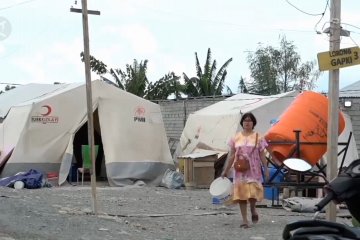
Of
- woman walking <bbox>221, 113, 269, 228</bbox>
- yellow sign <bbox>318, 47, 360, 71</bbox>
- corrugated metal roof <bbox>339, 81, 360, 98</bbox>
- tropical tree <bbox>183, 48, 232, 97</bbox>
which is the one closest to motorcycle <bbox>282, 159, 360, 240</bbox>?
yellow sign <bbox>318, 47, 360, 71</bbox>

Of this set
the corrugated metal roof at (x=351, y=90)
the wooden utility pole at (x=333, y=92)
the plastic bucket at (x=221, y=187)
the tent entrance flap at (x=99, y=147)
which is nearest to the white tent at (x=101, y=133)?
the tent entrance flap at (x=99, y=147)

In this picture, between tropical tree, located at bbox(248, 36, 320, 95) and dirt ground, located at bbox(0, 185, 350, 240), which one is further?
tropical tree, located at bbox(248, 36, 320, 95)

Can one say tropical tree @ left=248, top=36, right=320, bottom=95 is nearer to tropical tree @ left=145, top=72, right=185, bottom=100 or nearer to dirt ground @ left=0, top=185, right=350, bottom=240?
tropical tree @ left=145, top=72, right=185, bottom=100

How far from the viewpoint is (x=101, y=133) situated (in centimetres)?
1780

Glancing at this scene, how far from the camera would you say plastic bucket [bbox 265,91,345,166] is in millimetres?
11438

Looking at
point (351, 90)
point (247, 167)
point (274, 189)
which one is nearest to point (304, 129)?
point (274, 189)

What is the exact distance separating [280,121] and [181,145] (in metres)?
8.95

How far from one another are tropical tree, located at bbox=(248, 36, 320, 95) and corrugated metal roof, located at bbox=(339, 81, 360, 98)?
1466 centimetres

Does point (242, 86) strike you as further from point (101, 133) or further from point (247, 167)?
point (247, 167)

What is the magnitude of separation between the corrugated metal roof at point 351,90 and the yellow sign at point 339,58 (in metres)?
13.5

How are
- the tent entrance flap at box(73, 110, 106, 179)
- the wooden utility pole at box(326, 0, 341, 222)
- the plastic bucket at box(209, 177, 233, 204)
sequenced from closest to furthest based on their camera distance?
the wooden utility pole at box(326, 0, 341, 222)
the plastic bucket at box(209, 177, 233, 204)
the tent entrance flap at box(73, 110, 106, 179)

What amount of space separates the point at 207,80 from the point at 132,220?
905 inches

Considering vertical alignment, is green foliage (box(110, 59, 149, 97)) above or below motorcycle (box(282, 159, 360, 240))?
above

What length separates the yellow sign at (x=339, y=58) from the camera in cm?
721
